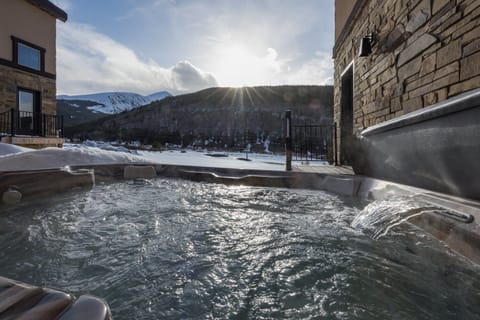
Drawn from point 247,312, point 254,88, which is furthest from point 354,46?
point 254,88

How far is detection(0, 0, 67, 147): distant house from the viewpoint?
6.39 m

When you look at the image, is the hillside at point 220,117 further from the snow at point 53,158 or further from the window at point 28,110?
the snow at point 53,158

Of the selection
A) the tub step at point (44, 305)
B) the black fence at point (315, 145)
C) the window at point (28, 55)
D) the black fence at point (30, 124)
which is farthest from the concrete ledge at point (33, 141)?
the tub step at point (44, 305)

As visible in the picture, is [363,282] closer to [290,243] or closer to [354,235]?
[290,243]

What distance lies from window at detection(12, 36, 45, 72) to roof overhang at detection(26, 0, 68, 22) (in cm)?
116

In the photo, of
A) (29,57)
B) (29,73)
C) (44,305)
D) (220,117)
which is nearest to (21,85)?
(29,73)

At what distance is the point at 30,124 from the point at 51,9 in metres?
3.56

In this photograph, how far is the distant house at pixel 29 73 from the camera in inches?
252

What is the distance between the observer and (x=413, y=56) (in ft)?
7.83

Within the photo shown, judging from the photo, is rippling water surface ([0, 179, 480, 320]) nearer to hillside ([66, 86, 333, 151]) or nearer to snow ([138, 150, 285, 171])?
snow ([138, 150, 285, 171])

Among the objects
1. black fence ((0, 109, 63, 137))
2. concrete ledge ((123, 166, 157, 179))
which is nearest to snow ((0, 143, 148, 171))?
concrete ledge ((123, 166, 157, 179))

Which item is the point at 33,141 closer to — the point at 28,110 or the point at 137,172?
the point at 28,110

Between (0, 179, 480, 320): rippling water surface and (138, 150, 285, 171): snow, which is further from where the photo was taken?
(138, 150, 285, 171): snow

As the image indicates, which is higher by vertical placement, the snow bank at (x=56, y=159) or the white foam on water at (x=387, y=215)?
the snow bank at (x=56, y=159)
